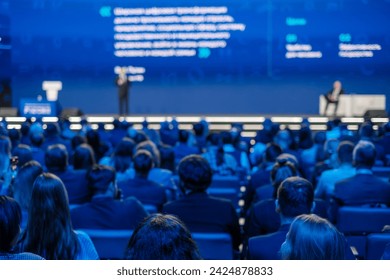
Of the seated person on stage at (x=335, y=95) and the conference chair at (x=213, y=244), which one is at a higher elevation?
the seated person on stage at (x=335, y=95)

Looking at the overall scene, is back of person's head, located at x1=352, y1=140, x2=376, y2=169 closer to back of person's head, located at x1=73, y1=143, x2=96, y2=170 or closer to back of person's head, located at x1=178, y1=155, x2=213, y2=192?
back of person's head, located at x1=178, y1=155, x2=213, y2=192

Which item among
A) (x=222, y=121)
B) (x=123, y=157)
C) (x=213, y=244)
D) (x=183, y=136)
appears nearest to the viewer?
(x=213, y=244)

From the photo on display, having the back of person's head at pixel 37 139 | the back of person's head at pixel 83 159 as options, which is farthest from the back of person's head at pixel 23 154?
the back of person's head at pixel 37 139

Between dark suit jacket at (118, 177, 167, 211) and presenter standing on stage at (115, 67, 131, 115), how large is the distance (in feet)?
32.0

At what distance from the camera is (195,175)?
362cm

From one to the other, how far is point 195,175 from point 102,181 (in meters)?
0.50

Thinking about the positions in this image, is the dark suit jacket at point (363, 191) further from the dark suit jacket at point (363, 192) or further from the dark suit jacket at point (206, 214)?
the dark suit jacket at point (206, 214)

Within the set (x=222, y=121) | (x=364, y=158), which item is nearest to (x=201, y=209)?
(x=364, y=158)

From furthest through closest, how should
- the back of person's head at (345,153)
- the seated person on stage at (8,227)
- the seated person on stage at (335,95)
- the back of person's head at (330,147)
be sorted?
the seated person on stage at (335,95) < the back of person's head at (330,147) < the back of person's head at (345,153) < the seated person on stage at (8,227)

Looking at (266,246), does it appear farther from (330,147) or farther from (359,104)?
(359,104)

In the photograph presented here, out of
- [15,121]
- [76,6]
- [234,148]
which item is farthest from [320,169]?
[76,6]

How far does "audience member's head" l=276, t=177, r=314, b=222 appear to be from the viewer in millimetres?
2781

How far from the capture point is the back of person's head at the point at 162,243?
1663mm

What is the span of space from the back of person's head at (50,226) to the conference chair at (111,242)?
1.25 feet
